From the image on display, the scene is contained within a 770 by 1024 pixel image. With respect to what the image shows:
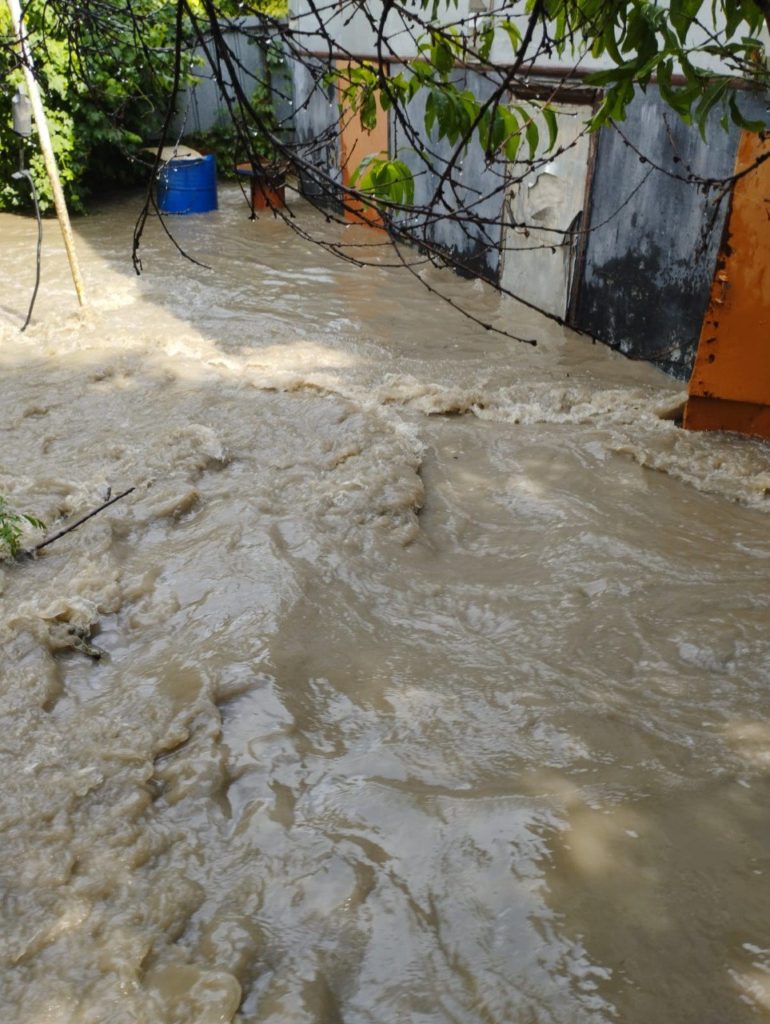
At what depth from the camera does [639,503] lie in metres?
5.52

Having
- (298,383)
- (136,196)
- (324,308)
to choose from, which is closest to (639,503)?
(298,383)

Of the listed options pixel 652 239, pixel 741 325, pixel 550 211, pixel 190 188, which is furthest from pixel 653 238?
pixel 190 188

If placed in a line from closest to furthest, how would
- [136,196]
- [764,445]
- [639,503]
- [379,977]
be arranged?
[379,977] < [639,503] < [764,445] < [136,196]

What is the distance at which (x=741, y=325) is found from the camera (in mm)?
5758

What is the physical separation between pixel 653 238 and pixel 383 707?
16.7 feet

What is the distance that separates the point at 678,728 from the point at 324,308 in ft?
22.7

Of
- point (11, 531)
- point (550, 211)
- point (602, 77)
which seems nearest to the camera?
point (602, 77)

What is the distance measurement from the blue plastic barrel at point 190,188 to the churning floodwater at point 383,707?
21.1 ft

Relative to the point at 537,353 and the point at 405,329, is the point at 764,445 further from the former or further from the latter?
the point at 405,329

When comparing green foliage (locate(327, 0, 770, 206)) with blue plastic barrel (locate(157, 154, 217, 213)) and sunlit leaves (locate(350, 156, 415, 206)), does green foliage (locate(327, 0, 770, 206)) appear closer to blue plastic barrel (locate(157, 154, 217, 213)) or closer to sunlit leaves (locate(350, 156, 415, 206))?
sunlit leaves (locate(350, 156, 415, 206))

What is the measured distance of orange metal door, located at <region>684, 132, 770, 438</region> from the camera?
5.43 meters

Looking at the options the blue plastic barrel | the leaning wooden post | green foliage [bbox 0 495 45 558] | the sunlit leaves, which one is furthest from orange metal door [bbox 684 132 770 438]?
the blue plastic barrel

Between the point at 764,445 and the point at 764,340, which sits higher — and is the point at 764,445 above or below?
below

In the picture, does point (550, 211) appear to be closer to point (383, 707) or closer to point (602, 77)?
point (383, 707)
